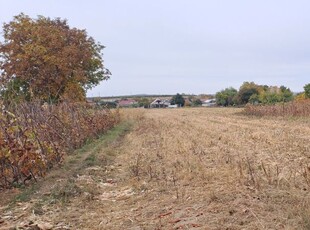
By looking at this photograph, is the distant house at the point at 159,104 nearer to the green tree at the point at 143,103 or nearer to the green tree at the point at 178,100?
the green tree at the point at 143,103

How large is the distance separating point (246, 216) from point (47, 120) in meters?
7.69

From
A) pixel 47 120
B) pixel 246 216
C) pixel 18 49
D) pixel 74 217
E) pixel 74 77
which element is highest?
pixel 18 49

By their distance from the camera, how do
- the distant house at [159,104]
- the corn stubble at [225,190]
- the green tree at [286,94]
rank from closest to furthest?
1. the corn stubble at [225,190]
2. the green tree at [286,94]
3. the distant house at [159,104]

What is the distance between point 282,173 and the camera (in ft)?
22.0

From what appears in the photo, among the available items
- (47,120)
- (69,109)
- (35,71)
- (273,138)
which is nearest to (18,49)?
(35,71)

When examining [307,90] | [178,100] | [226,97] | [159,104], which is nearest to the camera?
[307,90]

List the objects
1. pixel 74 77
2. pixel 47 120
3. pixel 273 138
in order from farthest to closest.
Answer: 1. pixel 74 77
2. pixel 273 138
3. pixel 47 120

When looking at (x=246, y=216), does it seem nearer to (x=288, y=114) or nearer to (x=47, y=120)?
(x=47, y=120)

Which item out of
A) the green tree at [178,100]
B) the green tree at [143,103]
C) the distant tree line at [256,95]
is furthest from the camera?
the green tree at [178,100]

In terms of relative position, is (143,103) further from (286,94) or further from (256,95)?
(286,94)

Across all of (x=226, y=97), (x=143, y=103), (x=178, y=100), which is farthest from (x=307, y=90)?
(x=178, y=100)

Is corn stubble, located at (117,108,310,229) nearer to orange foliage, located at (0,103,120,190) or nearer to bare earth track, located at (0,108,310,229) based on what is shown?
bare earth track, located at (0,108,310,229)

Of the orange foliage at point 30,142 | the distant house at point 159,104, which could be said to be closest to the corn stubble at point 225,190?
the orange foliage at point 30,142

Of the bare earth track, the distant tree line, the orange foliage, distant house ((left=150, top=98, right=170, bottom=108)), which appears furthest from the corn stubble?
distant house ((left=150, top=98, right=170, bottom=108))
